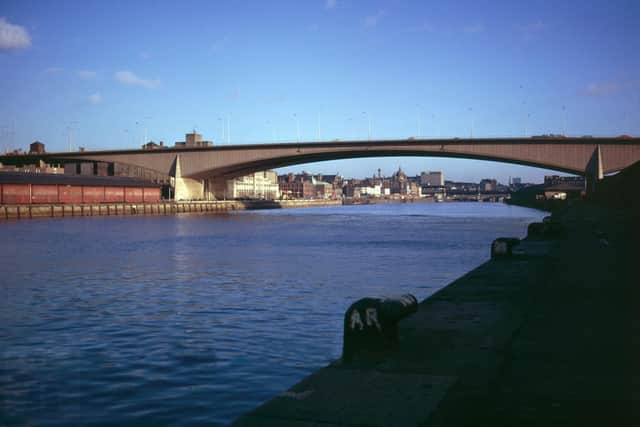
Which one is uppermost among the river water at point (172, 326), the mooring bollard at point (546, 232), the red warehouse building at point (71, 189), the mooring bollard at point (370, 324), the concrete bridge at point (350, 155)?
the concrete bridge at point (350, 155)

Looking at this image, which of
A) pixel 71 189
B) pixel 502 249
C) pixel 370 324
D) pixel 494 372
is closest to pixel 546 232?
pixel 502 249

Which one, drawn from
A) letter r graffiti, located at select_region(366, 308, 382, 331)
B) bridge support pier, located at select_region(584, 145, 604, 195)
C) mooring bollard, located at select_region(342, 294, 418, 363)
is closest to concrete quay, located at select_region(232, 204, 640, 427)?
mooring bollard, located at select_region(342, 294, 418, 363)

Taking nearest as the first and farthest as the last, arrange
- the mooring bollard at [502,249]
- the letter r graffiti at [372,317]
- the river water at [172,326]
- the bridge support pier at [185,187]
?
1. the letter r graffiti at [372,317]
2. the river water at [172,326]
3. the mooring bollard at [502,249]
4. the bridge support pier at [185,187]

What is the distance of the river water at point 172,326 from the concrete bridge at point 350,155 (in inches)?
2582

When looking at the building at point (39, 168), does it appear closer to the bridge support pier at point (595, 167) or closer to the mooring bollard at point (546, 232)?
the bridge support pier at point (595, 167)

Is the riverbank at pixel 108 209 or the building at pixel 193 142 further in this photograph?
the building at pixel 193 142

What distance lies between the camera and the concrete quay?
6.70 m

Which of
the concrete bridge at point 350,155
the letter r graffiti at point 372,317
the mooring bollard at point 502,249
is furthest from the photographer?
the concrete bridge at point 350,155

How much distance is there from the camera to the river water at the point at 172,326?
999 cm

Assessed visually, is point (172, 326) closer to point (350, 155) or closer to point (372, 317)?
point (372, 317)

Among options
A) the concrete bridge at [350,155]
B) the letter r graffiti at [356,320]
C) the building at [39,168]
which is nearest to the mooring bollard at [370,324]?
the letter r graffiti at [356,320]

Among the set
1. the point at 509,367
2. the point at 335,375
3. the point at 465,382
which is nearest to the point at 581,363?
the point at 509,367

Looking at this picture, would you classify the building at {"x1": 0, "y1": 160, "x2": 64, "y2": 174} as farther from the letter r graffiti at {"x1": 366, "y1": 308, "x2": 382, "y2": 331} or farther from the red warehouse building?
the letter r graffiti at {"x1": 366, "y1": 308, "x2": 382, "y2": 331}

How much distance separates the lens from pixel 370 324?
→ 9406 mm
